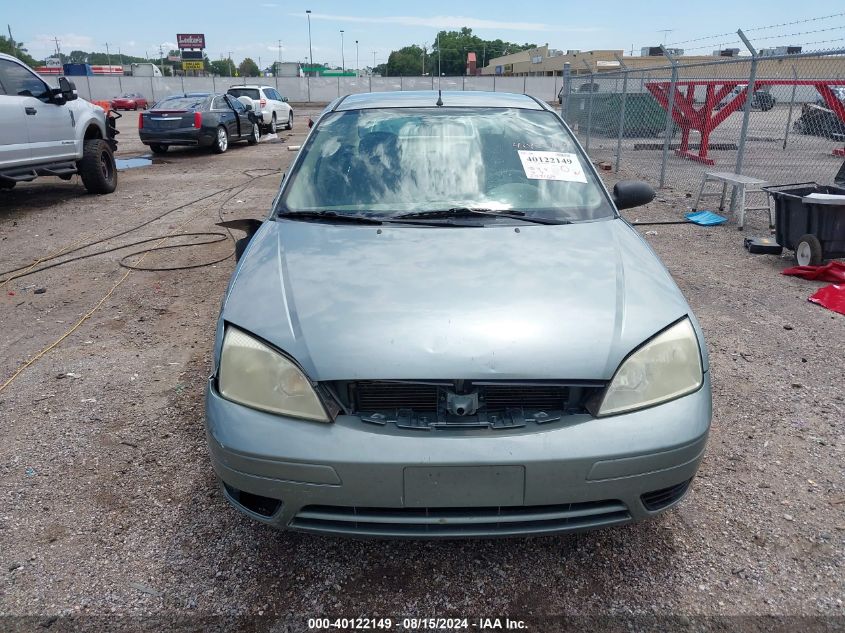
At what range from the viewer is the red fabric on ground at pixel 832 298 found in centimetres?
495

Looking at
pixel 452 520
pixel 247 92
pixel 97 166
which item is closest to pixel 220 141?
pixel 247 92

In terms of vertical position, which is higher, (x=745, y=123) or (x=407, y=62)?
(x=407, y=62)

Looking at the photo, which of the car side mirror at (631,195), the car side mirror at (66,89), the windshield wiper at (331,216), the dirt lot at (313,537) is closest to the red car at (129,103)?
the car side mirror at (66,89)

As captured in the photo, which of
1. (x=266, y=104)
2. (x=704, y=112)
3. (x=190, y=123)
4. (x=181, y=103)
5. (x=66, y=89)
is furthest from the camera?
(x=266, y=104)

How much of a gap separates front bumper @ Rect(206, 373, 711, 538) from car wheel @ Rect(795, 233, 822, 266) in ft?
15.0

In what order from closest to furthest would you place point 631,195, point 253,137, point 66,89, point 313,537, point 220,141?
point 313,537
point 631,195
point 66,89
point 220,141
point 253,137

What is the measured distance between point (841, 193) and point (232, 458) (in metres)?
6.20

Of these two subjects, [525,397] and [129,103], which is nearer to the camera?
[525,397]

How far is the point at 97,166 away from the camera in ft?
32.1

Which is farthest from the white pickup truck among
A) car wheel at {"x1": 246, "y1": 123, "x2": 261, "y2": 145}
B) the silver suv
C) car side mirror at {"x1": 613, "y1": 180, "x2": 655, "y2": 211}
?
the silver suv

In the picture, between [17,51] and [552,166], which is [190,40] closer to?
[17,51]

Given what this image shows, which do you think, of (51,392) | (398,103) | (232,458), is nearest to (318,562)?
(232,458)

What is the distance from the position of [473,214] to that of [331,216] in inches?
26.2

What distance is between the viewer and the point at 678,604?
2146 mm
